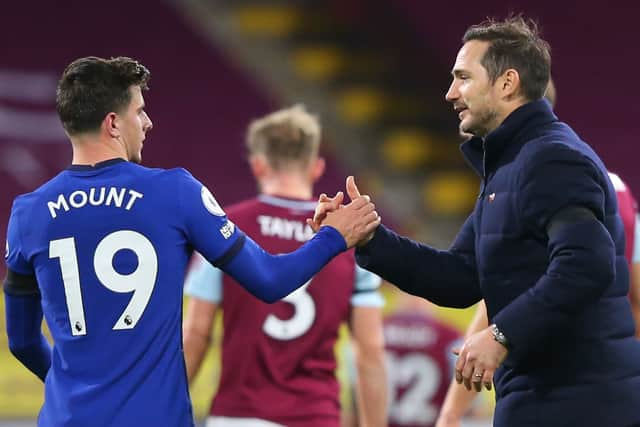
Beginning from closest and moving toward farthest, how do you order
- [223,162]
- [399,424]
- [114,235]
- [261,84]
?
[114,235], [399,424], [223,162], [261,84]

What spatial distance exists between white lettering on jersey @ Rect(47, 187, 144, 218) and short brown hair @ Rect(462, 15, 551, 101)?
1.00 metres

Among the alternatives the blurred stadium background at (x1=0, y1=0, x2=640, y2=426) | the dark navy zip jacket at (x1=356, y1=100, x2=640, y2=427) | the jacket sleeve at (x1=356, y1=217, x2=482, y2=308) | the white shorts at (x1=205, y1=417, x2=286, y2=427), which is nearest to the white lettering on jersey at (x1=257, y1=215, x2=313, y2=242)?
the white shorts at (x1=205, y1=417, x2=286, y2=427)

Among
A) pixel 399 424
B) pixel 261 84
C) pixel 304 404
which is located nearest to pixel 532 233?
pixel 304 404

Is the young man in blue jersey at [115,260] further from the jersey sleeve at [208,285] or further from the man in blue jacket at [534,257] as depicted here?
the jersey sleeve at [208,285]

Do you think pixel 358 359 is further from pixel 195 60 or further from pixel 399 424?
pixel 195 60

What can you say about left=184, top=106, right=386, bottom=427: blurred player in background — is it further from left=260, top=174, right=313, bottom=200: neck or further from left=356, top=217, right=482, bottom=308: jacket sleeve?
left=356, top=217, right=482, bottom=308: jacket sleeve

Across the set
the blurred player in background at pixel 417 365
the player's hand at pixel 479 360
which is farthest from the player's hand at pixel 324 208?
the blurred player in background at pixel 417 365

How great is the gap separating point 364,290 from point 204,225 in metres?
1.44

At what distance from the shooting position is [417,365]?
608cm

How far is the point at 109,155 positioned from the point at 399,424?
9.80 feet

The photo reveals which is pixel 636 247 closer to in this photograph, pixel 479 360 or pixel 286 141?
pixel 286 141

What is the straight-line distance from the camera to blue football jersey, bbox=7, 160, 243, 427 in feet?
10.8

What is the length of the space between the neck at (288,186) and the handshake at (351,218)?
3.35 ft

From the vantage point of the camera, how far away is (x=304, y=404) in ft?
15.0
